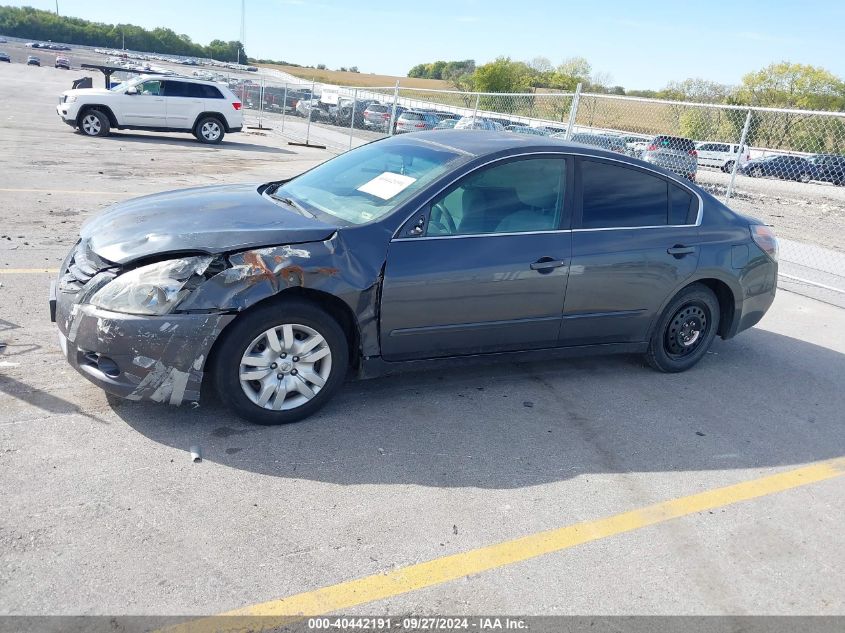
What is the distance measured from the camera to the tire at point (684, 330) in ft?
17.0

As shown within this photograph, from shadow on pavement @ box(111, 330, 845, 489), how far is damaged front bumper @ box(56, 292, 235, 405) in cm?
28

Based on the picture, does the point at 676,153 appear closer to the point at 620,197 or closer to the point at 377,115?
the point at 620,197

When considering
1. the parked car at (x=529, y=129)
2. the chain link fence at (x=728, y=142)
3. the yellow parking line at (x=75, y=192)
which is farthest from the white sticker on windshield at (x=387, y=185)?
the parked car at (x=529, y=129)

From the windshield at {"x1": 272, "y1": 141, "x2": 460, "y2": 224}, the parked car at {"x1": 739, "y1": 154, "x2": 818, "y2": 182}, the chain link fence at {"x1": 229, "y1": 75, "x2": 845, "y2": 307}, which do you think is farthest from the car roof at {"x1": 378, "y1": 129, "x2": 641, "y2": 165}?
the parked car at {"x1": 739, "y1": 154, "x2": 818, "y2": 182}

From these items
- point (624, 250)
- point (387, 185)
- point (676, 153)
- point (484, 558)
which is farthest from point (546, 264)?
point (676, 153)

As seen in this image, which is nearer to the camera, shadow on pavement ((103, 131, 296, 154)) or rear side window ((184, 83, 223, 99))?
shadow on pavement ((103, 131, 296, 154))

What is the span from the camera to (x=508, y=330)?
174 inches

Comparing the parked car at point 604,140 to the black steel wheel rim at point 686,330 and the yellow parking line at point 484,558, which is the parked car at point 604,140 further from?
the yellow parking line at point 484,558

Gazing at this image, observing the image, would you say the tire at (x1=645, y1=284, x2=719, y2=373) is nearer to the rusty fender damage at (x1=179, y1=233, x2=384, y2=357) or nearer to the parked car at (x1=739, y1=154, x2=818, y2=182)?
the rusty fender damage at (x1=179, y1=233, x2=384, y2=357)

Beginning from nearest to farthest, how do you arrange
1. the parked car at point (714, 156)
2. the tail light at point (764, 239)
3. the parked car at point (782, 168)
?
the tail light at point (764, 239) → the parked car at point (714, 156) → the parked car at point (782, 168)

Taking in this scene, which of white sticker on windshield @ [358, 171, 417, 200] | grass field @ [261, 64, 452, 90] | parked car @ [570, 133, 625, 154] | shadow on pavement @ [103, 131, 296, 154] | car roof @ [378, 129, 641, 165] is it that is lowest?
shadow on pavement @ [103, 131, 296, 154]

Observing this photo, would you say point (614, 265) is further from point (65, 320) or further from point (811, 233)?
point (811, 233)

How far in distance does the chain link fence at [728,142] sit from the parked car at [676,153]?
24 millimetres

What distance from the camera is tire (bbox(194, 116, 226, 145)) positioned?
18688mm
